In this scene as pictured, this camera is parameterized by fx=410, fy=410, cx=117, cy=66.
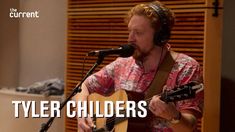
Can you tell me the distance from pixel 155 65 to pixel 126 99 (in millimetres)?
236

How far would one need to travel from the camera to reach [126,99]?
2115mm

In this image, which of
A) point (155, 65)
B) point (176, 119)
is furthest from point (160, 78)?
point (176, 119)

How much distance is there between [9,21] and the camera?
457 cm

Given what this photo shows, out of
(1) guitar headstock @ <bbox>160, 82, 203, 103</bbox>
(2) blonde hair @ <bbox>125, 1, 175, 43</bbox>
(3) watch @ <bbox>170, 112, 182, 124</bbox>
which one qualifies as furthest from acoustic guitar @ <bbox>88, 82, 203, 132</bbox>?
(2) blonde hair @ <bbox>125, 1, 175, 43</bbox>

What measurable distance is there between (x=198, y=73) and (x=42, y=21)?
8.89 feet

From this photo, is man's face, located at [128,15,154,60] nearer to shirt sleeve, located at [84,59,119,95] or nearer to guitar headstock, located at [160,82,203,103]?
shirt sleeve, located at [84,59,119,95]

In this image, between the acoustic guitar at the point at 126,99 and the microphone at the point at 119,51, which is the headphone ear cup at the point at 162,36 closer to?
the microphone at the point at 119,51

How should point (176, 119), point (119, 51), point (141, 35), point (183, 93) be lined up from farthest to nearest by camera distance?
1. point (141, 35)
2. point (119, 51)
3. point (176, 119)
4. point (183, 93)

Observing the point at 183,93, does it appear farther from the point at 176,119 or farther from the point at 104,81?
the point at 104,81

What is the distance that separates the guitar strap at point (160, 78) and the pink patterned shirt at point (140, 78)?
21 mm

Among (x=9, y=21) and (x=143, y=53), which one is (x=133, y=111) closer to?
(x=143, y=53)

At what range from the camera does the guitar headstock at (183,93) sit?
1.69 metres

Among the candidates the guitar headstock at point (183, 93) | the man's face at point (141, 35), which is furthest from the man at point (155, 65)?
the guitar headstock at point (183, 93)
